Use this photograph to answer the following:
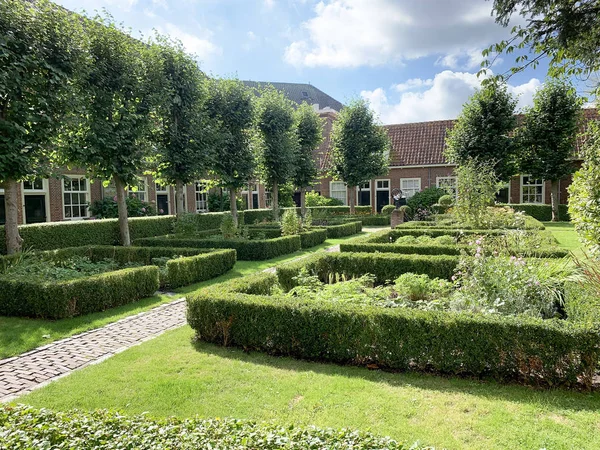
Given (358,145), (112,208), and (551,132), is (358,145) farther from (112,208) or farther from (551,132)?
(112,208)

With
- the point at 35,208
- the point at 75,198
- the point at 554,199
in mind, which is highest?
the point at 75,198

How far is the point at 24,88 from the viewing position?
903cm

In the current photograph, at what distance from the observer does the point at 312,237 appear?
15328mm

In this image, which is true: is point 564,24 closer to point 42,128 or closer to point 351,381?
point 351,381

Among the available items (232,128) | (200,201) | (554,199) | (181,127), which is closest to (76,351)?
(181,127)

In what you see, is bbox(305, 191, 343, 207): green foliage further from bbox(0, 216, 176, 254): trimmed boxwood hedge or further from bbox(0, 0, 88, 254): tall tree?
bbox(0, 0, 88, 254): tall tree

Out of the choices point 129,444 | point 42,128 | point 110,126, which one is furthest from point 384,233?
point 129,444

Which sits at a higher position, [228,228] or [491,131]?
[491,131]

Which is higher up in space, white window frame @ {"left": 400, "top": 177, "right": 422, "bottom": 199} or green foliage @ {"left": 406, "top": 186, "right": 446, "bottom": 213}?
white window frame @ {"left": 400, "top": 177, "right": 422, "bottom": 199}

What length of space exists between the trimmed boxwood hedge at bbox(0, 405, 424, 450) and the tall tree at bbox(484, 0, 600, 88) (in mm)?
5131

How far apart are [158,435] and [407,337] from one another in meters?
2.78

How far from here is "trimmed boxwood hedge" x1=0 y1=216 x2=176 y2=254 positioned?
11711 millimetres

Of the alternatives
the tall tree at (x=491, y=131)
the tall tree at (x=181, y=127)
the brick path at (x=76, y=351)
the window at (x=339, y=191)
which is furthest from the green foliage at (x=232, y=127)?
the window at (x=339, y=191)

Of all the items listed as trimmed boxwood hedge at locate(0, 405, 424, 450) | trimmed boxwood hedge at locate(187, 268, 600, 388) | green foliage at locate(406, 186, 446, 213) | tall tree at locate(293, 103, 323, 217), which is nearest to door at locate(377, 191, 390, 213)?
green foliage at locate(406, 186, 446, 213)
